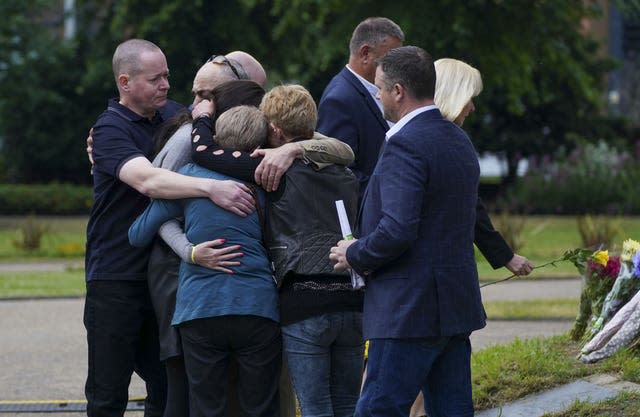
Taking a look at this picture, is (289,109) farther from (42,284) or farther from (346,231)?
(42,284)

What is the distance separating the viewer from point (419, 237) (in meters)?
4.16

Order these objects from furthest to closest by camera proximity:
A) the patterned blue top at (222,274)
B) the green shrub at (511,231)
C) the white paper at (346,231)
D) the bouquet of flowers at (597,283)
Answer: the green shrub at (511,231) → the bouquet of flowers at (597,283) → the patterned blue top at (222,274) → the white paper at (346,231)

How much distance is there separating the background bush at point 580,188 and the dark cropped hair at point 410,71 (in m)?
20.1

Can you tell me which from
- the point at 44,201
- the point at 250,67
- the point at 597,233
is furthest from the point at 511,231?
the point at 44,201

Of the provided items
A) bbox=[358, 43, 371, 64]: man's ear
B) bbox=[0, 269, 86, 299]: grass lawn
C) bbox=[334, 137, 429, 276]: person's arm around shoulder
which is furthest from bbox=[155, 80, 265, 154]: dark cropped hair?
bbox=[0, 269, 86, 299]: grass lawn

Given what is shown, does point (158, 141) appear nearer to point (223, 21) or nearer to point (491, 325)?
point (491, 325)

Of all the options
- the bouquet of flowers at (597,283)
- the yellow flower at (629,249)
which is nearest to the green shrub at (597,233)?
the bouquet of flowers at (597,283)

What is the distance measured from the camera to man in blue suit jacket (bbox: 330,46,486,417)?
4.11 meters

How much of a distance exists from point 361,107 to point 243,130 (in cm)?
115

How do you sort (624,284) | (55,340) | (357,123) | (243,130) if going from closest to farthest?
(243,130), (357,123), (624,284), (55,340)

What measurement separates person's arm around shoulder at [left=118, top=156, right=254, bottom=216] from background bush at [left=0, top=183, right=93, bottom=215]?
905 inches

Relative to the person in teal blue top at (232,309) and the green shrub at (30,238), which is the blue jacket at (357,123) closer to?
the person in teal blue top at (232,309)

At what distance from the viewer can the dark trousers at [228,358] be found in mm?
4461

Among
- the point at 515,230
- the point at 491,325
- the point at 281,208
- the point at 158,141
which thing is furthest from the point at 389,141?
the point at 515,230
